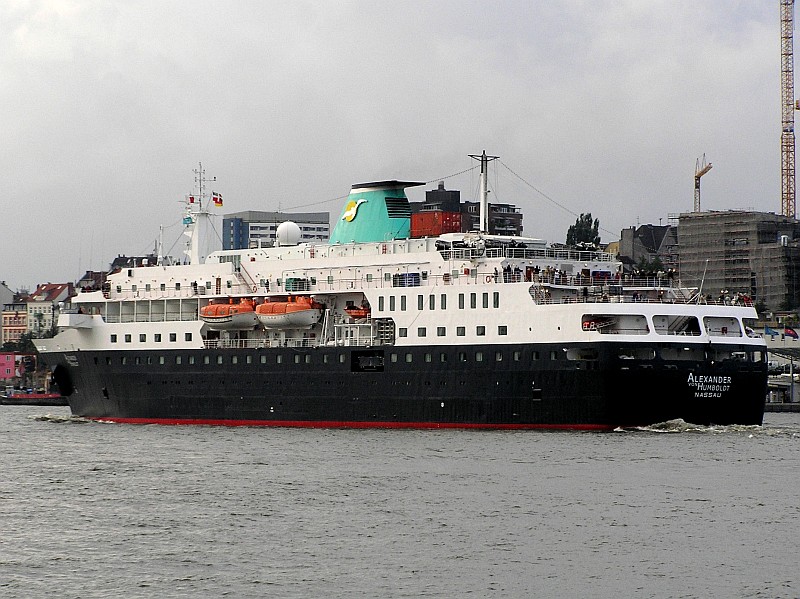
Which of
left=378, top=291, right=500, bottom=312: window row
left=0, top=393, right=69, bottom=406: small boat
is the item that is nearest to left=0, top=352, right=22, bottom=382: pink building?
left=0, top=393, right=69, bottom=406: small boat

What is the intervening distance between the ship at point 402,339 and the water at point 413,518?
2351 mm

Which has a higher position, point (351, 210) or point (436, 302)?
point (351, 210)

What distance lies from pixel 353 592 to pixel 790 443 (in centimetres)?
2457

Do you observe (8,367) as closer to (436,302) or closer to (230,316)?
(230,316)

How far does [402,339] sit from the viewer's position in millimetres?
49000

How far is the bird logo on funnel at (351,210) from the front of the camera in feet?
179

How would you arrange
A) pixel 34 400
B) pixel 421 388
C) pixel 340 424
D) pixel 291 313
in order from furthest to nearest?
pixel 34 400 < pixel 291 313 < pixel 340 424 < pixel 421 388

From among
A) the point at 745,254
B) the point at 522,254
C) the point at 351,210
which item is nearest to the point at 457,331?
the point at 522,254

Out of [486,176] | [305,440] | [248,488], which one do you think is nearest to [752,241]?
[486,176]

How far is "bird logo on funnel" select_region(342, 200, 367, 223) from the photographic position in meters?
54.5

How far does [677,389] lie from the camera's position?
4425 cm

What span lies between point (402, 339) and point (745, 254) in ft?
252

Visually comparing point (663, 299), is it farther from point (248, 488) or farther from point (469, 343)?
point (248, 488)

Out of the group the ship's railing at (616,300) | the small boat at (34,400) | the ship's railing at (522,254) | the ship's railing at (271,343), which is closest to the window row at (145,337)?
the ship's railing at (271,343)
